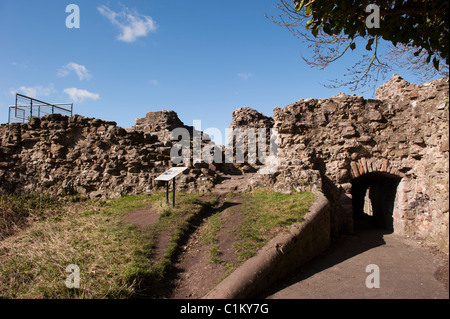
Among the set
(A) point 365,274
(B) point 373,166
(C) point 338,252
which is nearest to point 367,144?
(B) point 373,166

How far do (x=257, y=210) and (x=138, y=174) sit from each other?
5.36 metres

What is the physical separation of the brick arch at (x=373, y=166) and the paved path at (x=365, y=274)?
210 cm

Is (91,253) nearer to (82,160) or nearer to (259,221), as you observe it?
(259,221)

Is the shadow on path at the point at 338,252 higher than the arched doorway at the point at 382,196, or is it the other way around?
the arched doorway at the point at 382,196

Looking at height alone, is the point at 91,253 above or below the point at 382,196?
below

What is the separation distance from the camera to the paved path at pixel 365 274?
3.34 metres

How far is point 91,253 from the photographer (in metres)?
5.49

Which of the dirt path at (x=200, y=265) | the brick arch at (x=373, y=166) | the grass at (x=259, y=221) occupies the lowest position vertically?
the dirt path at (x=200, y=265)

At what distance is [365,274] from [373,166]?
4.77 metres

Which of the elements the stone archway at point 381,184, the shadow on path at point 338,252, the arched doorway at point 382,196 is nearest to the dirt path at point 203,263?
the shadow on path at point 338,252

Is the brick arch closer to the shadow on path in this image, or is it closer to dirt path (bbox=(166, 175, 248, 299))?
the shadow on path

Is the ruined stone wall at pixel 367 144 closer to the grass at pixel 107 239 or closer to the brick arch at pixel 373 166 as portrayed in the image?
the brick arch at pixel 373 166
